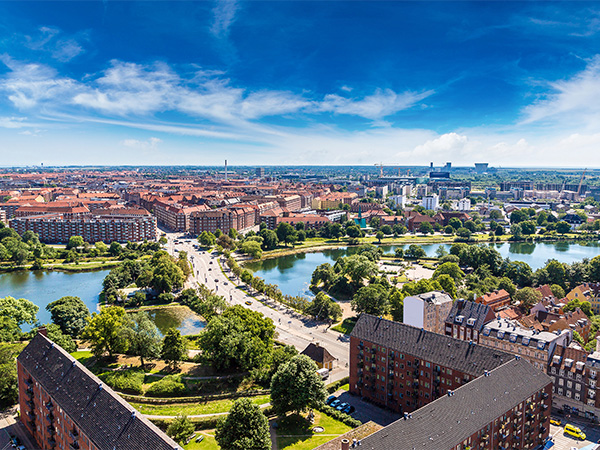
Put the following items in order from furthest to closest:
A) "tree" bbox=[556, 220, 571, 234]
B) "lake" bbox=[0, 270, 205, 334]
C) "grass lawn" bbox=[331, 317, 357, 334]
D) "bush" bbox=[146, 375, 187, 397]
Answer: "tree" bbox=[556, 220, 571, 234], "lake" bbox=[0, 270, 205, 334], "grass lawn" bbox=[331, 317, 357, 334], "bush" bbox=[146, 375, 187, 397]

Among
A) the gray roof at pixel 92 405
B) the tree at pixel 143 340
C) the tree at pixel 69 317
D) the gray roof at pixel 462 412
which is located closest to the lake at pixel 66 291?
the tree at pixel 69 317

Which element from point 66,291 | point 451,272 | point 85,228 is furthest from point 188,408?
point 85,228

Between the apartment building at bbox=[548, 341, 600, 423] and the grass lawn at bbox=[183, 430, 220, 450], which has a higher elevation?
the apartment building at bbox=[548, 341, 600, 423]

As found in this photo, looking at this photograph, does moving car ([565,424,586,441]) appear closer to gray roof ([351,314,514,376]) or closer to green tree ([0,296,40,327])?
gray roof ([351,314,514,376])

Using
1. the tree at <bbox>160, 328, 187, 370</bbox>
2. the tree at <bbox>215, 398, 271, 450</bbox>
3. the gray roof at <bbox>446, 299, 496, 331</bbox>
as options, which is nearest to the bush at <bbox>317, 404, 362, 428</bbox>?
the tree at <bbox>215, 398, 271, 450</bbox>

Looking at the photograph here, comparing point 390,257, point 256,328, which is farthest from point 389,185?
point 256,328

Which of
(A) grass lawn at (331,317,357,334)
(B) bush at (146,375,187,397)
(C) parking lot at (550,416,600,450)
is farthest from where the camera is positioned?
(A) grass lawn at (331,317,357,334)

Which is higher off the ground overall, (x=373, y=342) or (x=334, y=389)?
(x=373, y=342)

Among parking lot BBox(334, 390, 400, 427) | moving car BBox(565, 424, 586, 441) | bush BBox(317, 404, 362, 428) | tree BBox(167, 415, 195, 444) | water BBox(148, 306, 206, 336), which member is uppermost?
tree BBox(167, 415, 195, 444)

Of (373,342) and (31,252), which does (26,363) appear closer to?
(373,342)
